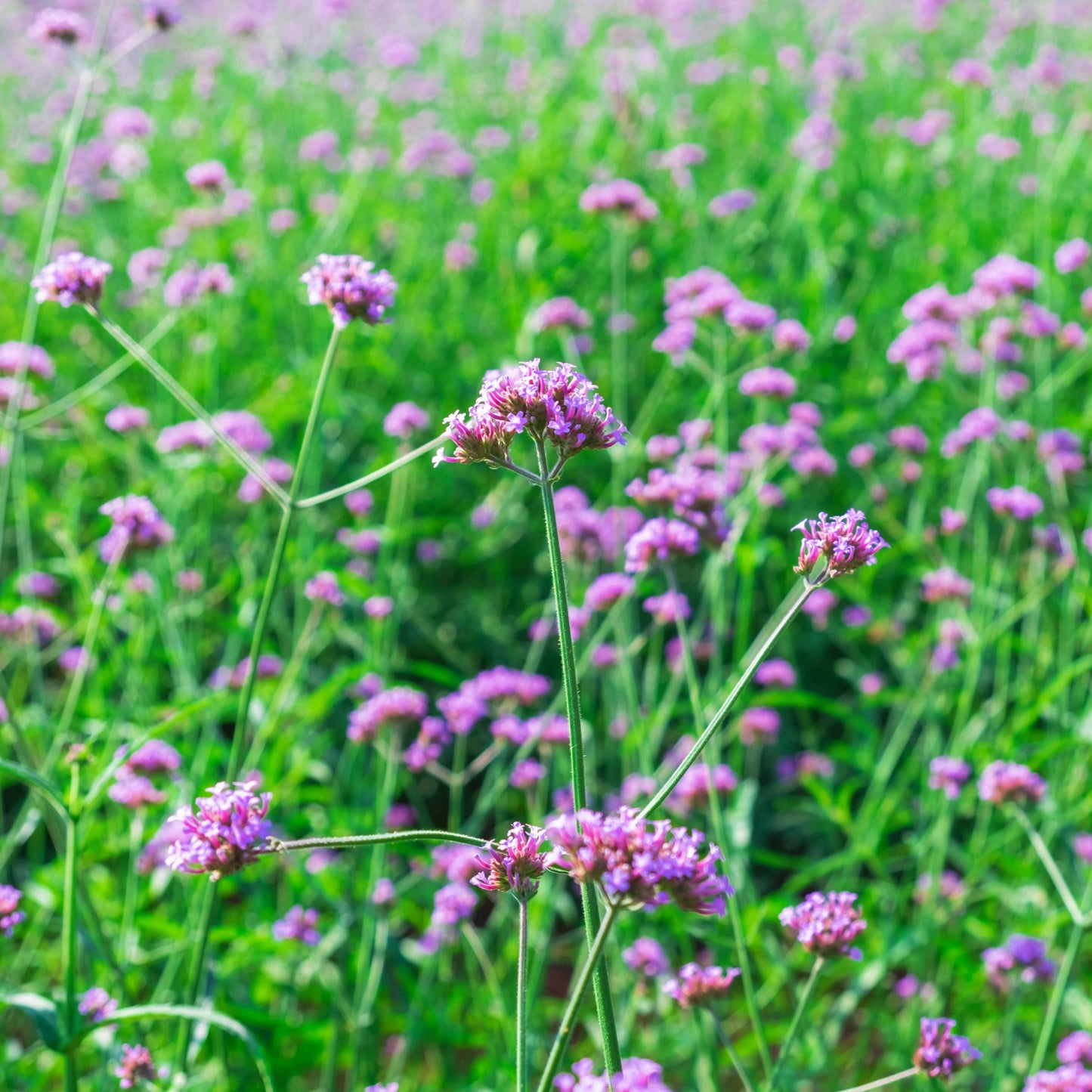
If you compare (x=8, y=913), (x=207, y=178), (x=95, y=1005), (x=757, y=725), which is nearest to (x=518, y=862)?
(x=8, y=913)

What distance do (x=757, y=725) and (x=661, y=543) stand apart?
1.20m

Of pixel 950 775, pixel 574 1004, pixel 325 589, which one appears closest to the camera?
pixel 574 1004

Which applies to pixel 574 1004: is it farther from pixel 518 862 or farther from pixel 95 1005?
pixel 95 1005

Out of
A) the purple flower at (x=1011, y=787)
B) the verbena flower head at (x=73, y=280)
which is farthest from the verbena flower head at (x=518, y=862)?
the purple flower at (x=1011, y=787)

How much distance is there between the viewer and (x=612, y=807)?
9.16 feet

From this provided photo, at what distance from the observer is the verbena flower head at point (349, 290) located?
1.76 meters

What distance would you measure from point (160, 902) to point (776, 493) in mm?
2068

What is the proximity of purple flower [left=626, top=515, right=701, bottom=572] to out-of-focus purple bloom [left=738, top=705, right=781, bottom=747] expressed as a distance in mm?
1128

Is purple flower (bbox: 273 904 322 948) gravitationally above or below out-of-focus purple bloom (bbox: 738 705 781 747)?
below

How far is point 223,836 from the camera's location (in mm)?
1188

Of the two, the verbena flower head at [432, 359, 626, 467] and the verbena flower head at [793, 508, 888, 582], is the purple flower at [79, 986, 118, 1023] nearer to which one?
the verbena flower head at [432, 359, 626, 467]

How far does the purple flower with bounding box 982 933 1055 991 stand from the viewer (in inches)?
89.3

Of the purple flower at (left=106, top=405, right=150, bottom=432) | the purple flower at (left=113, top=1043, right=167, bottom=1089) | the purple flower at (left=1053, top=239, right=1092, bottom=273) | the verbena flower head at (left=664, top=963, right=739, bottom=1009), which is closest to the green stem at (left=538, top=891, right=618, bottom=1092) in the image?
the verbena flower head at (left=664, top=963, right=739, bottom=1009)

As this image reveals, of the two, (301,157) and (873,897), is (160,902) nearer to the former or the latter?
(873,897)
